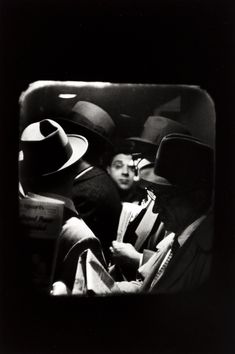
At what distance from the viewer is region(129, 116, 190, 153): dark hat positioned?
96.5 inches

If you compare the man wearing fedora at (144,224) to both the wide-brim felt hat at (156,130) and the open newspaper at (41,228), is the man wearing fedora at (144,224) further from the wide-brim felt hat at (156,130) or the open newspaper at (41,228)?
the open newspaper at (41,228)

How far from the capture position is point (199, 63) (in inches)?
99.7

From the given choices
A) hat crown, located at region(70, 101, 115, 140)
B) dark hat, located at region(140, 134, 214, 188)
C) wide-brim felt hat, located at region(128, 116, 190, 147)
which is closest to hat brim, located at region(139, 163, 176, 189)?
dark hat, located at region(140, 134, 214, 188)

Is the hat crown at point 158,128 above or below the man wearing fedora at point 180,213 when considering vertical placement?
above

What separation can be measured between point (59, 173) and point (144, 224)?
0.45m

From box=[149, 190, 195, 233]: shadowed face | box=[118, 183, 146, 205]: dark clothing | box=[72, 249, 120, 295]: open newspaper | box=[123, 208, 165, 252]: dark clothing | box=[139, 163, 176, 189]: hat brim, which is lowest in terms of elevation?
box=[72, 249, 120, 295]: open newspaper

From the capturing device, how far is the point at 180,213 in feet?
8.21

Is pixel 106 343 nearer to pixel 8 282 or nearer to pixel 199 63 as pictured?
pixel 8 282

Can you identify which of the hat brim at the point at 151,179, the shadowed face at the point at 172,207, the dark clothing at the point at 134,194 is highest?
the hat brim at the point at 151,179

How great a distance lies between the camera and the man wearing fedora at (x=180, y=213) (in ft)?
8.16

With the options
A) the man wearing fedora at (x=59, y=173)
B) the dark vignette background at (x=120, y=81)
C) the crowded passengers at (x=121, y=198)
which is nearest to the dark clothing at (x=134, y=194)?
the crowded passengers at (x=121, y=198)

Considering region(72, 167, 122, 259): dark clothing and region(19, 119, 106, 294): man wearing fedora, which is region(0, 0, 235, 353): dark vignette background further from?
region(72, 167, 122, 259): dark clothing

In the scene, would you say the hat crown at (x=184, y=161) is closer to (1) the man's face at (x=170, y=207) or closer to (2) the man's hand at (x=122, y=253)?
(1) the man's face at (x=170, y=207)

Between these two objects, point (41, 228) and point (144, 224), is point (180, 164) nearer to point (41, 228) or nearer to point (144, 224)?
point (144, 224)
